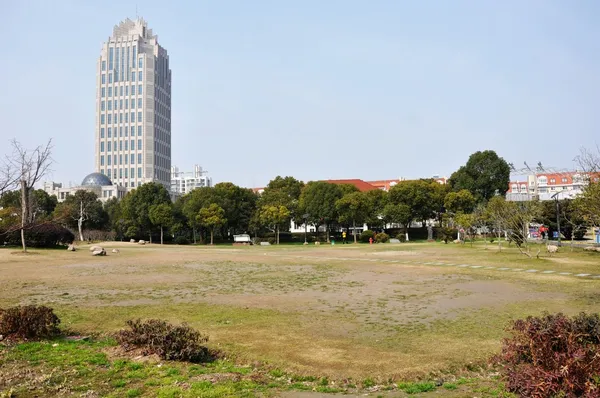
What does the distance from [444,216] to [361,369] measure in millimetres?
74058

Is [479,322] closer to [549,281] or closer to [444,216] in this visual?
[549,281]

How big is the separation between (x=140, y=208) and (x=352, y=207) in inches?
1389

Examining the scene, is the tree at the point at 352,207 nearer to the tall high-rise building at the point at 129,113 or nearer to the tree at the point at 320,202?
the tree at the point at 320,202

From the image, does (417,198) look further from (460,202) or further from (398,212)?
(460,202)

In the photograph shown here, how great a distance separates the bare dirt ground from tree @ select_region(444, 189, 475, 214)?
171ft

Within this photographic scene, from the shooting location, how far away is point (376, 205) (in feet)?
258

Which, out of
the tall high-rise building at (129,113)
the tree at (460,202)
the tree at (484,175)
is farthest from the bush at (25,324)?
the tall high-rise building at (129,113)

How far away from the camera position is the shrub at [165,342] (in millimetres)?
7354

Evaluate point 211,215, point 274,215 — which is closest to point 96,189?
point 211,215

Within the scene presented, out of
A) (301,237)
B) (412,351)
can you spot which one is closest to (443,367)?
(412,351)

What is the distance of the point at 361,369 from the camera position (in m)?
7.16

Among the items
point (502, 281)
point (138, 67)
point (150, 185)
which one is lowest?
point (502, 281)

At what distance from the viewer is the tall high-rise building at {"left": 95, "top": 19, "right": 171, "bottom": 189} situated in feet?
455

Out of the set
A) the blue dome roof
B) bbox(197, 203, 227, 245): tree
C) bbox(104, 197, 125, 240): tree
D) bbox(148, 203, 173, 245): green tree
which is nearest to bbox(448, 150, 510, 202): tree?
bbox(197, 203, 227, 245): tree
